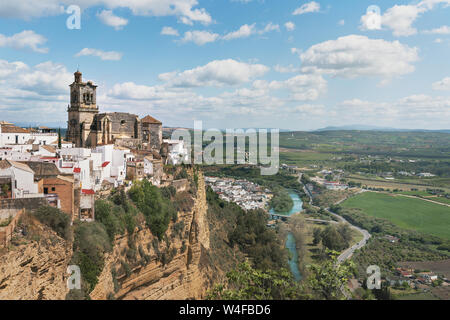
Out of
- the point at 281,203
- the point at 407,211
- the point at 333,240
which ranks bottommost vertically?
the point at 407,211

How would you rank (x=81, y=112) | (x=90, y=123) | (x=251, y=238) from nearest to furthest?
(x=81, y=112), (x=90, y=123), (x=251, y=238)

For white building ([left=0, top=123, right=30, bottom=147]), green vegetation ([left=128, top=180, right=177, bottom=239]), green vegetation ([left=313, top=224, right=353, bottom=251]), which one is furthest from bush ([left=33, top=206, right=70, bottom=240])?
green vegetation ([left=313, top=224, right=353, bottom=251])

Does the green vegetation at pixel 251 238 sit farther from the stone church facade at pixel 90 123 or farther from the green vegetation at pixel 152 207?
the green vegetation at pixel 152 207

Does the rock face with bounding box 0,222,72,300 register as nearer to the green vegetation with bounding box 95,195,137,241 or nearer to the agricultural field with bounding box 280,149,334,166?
the green vegetation with bounding box 95,195,137,241

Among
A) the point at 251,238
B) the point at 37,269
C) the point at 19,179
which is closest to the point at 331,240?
the point at 251,238

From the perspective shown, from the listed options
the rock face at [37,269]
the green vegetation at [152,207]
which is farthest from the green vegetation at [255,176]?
the rock face at [37,269]

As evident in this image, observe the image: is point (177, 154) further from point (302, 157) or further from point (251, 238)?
point (302, 157)
